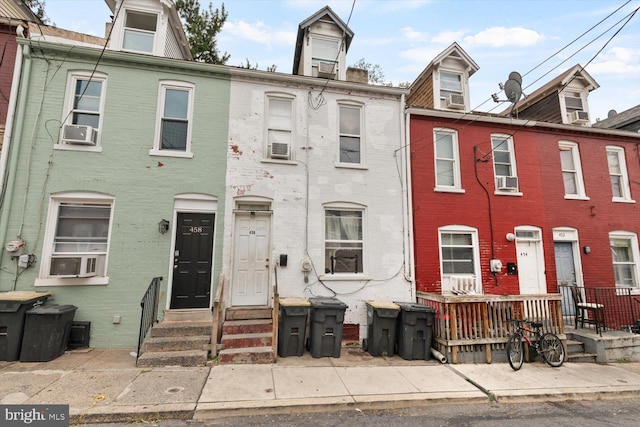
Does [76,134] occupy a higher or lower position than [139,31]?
lower

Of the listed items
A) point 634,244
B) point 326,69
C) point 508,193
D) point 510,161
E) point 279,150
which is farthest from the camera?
point 634,244

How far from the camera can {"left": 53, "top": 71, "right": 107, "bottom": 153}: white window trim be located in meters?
6.56

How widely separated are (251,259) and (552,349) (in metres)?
7.17

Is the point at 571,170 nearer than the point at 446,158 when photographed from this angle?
No

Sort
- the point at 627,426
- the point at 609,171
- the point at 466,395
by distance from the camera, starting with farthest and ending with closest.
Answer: the point at 609,171 → the point at 466,395 → the point at 627,426

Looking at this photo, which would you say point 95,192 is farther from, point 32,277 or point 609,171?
point 609,171

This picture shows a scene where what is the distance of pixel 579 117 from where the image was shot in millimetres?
10539

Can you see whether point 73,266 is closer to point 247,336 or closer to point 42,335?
point 42,335

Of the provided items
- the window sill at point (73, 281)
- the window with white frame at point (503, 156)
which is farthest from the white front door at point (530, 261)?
the window sill at point (73, 281)

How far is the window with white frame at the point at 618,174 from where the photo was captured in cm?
1036

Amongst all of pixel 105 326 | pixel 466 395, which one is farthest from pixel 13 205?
pixel 466 395

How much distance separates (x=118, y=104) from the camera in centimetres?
693

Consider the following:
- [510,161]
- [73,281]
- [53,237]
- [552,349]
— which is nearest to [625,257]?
[510,161]

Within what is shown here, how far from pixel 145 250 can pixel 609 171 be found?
1503 centimetres
